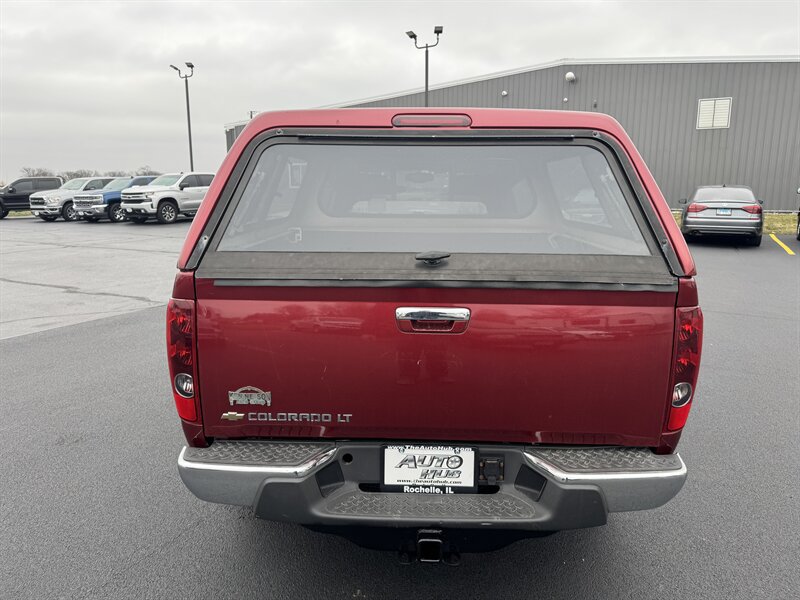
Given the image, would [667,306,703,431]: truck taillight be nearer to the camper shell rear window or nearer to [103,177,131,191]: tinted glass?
the camper shell rear window

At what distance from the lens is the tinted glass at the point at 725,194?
15.1m

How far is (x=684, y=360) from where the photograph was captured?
7.11ft

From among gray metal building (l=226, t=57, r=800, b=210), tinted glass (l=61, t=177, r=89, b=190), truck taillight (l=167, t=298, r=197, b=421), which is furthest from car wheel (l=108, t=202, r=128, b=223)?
truck taillight (l=167, t=298, r=197, b=421)

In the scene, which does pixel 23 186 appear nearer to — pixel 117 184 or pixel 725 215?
pixel 117 184

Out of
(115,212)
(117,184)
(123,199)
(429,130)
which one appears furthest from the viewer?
(117,184)

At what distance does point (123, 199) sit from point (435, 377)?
2437cm

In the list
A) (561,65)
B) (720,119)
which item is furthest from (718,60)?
(561,65)

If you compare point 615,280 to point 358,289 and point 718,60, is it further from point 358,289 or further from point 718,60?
point 718,60

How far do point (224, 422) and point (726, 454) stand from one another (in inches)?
128

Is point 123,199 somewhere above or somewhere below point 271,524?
above

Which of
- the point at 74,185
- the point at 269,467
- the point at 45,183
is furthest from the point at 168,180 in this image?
the point at 269,467

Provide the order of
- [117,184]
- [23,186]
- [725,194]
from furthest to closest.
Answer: [23,186] < [117,184] < [725,194]

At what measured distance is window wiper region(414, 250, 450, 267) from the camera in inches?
84.4

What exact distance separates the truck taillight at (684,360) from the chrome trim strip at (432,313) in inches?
30.0
